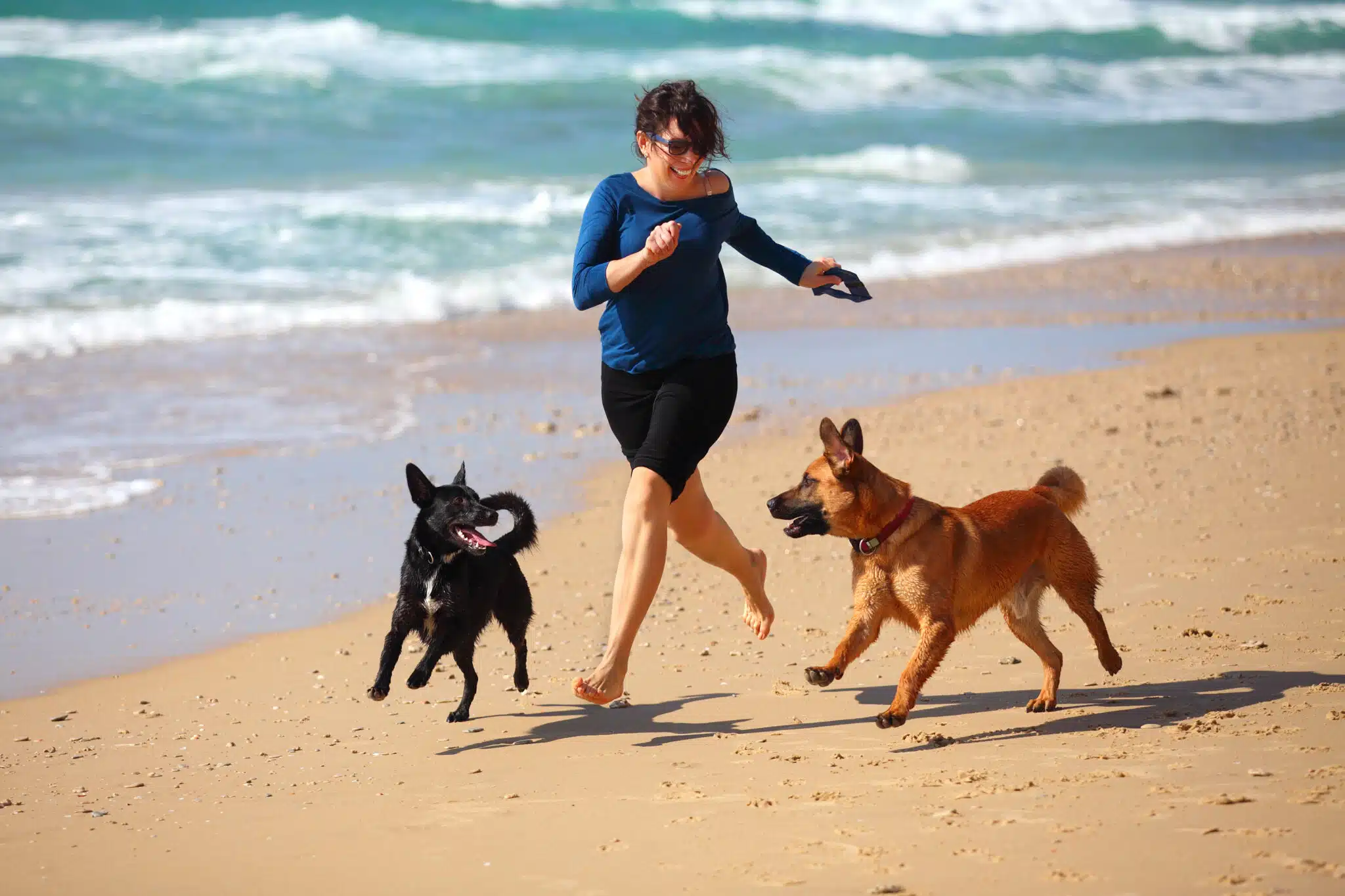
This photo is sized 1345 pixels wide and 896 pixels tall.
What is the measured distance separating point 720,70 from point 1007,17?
13910 millimetres

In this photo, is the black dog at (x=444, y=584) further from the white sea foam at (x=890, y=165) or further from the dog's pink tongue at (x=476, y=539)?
the white sea foam at (x=890, y=165)

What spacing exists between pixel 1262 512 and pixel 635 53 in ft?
99.1

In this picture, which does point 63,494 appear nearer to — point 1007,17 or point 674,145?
point 674,145

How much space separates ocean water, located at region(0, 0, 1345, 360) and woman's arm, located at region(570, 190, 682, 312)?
25.5 ft

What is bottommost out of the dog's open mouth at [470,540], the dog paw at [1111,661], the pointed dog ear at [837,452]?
the dog paw at [1111,661]

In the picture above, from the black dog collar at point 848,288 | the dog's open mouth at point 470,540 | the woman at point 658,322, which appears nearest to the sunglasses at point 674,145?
the woman at point 658,322

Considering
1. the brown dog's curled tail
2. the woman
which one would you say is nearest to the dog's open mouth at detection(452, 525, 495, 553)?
the woman

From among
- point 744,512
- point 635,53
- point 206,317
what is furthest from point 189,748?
point 635,53

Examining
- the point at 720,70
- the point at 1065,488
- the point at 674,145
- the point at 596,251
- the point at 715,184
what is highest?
the point at 720,70

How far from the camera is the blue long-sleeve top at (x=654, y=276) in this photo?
490 cm

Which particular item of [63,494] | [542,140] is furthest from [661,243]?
[542,140]

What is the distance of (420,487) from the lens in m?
5.46

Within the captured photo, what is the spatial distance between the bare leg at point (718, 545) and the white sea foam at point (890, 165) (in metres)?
18.5

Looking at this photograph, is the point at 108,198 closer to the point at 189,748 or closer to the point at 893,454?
the point at 893,454
